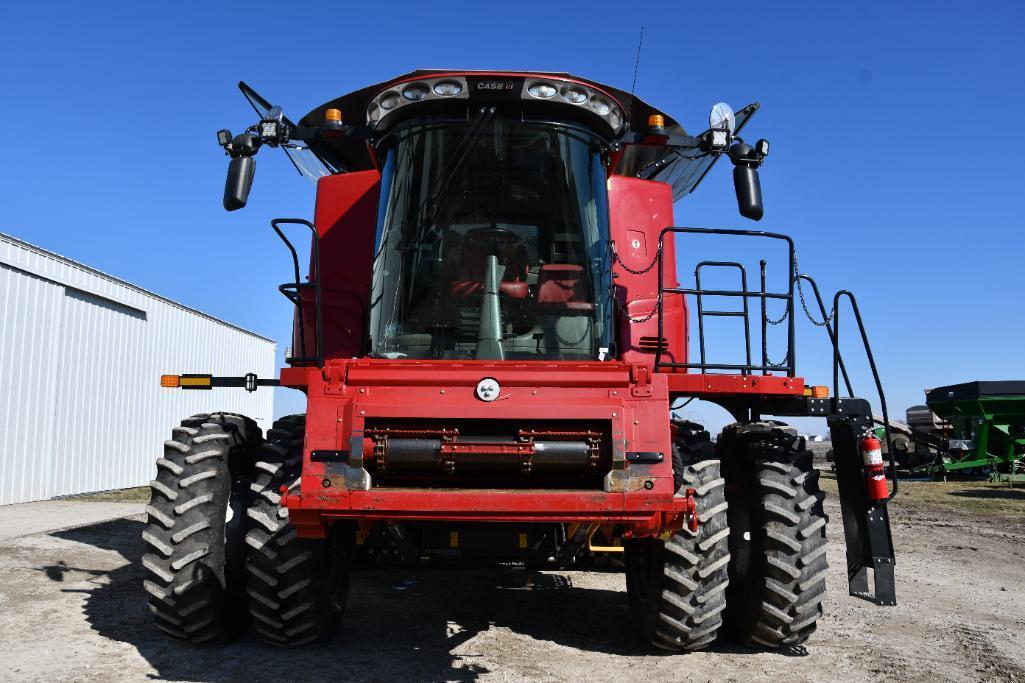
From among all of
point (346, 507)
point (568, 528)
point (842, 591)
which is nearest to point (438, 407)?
point (346, 507)

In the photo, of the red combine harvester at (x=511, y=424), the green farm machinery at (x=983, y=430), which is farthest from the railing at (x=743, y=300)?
the green farm machinery at (x=983, y=430)

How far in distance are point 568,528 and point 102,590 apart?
443 centimetres

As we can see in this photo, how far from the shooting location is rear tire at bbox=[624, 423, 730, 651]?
460cm

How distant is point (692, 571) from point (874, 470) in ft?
3.91

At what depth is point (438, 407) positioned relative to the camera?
4070 millimetres

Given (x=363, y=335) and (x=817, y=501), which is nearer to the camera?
(x=817, y=501)

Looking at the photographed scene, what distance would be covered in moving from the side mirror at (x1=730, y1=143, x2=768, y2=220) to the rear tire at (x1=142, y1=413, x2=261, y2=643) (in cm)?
371

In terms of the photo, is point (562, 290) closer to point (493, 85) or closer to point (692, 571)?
point (493, 85)

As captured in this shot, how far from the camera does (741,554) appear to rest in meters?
5.06

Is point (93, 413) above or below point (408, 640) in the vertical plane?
above

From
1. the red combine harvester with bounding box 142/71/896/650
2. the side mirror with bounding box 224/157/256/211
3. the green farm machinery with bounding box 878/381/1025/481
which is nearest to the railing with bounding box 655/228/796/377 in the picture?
the red combine harvester with bounding box 142/71/896/650

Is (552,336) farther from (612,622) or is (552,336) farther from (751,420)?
(612,622)

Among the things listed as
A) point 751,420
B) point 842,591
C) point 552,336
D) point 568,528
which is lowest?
point 842,591

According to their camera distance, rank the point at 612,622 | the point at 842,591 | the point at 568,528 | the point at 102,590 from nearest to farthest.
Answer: the point at 568,528
the point at 612,622
the point at 102,590
the point at 842,591
